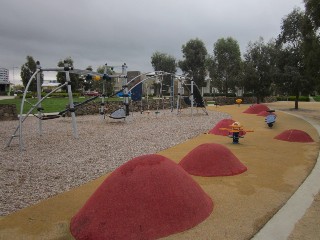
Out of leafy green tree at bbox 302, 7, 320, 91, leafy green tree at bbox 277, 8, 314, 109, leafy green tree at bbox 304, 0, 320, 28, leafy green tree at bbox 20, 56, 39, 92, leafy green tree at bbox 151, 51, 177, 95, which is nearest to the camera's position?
leafy green tree at bbox 304, 0, 320, 28

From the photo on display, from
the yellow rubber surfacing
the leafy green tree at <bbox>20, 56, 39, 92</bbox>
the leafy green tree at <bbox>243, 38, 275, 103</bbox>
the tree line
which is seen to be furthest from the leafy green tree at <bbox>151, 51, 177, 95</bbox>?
the yellow rubber surfacing

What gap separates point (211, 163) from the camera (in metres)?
7.71

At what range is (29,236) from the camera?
449 cm

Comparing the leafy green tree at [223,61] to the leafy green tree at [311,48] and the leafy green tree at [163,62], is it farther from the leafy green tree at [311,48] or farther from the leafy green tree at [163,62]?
the leafy green tree at [311,48]

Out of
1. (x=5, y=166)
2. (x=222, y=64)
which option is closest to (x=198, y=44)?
(x=222, y=64)

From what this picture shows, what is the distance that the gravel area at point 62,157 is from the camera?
6570 millimetres

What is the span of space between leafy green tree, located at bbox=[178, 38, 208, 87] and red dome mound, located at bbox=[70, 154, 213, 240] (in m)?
60.0

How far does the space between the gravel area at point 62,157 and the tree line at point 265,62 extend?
24.9 feet

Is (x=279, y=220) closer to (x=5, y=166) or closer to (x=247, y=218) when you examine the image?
(x=247, y=218)

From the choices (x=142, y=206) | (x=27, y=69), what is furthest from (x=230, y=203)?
(x=27, y=69)

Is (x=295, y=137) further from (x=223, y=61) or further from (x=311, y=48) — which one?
(x=223, y=61)

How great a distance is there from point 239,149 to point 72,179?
619 cm

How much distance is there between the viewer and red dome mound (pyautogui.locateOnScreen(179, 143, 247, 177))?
7.52 m

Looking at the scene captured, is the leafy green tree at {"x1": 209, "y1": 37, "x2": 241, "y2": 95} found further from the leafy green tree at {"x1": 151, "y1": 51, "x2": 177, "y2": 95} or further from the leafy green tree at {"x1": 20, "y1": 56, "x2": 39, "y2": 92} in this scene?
the leafy green tree at {"x1": 20, "y1": 56, "x2": 39, "y2": 92}
